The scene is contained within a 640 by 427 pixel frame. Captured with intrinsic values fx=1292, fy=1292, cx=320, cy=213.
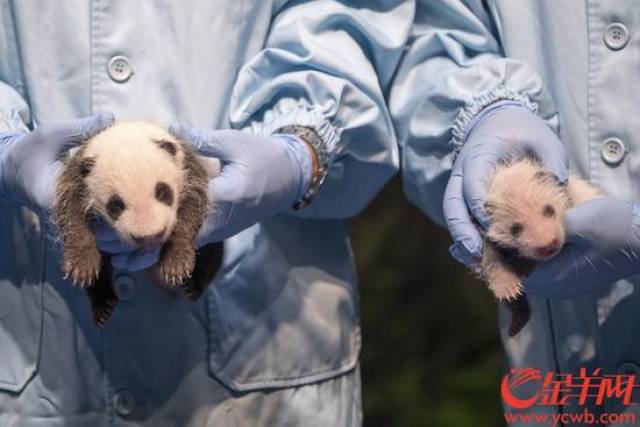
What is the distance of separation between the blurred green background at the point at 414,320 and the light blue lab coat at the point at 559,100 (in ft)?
4.48

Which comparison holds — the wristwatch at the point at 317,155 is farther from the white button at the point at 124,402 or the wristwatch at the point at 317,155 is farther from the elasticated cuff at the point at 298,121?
the white button at the point at 124,402

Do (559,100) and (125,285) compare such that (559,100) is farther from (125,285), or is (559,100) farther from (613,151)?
(125,285)

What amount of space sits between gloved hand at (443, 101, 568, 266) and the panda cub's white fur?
0.06 ft

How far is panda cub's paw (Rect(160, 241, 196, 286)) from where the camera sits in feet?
5.30

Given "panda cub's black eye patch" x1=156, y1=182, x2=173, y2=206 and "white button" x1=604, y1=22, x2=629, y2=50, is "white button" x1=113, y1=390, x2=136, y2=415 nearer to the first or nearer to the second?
"panda cub's black eye patch" x1=156, y1=182, x2=173, y2=206

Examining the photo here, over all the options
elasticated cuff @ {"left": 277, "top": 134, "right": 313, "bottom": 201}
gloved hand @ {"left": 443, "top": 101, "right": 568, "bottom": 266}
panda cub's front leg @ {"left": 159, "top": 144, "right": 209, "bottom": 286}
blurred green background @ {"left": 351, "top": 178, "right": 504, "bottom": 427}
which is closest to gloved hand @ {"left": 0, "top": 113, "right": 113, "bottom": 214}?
panda cub's front leg @ {"left": 159, "top": 144, "right": 209, "bottom": 286}

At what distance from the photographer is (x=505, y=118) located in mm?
1842

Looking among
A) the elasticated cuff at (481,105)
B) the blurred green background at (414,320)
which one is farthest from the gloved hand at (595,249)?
the blurred green background at (414,320)

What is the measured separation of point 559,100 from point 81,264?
0.77 metres

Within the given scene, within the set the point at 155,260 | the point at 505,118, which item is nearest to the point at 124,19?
the point at 155,260

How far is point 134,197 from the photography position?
5.11 ft

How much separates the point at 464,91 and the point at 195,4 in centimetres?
42

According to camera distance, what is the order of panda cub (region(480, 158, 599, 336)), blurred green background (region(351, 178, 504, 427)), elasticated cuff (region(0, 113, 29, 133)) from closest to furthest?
panda cub (region(480, 158, 599, 336)) → elasticated cuff (region(0, 113, 29, 133)) → blurred green background (region(351, 178, 504, 427))

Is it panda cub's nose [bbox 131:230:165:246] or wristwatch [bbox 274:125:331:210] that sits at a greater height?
panda cub's nose [bbox 131:230:165:246]
